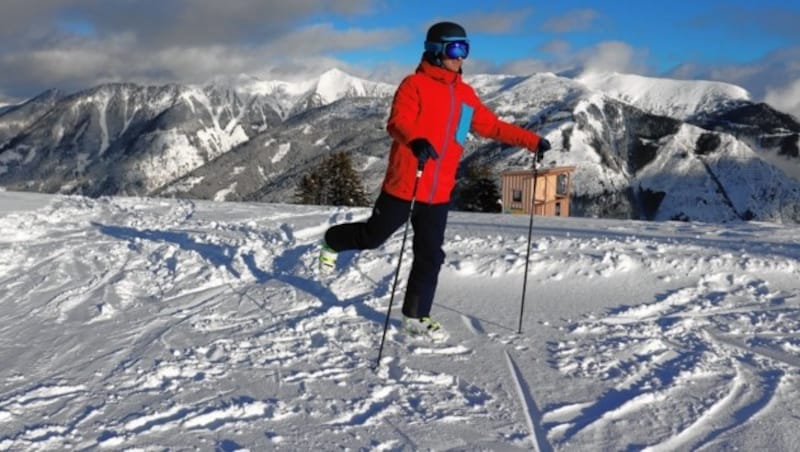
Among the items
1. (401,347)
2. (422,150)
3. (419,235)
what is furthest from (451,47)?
(401,347)

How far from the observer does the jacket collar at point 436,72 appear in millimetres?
4402

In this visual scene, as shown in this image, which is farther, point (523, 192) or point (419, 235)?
point (523, 192)

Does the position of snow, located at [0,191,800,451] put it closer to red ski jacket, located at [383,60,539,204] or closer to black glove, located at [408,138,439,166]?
red ski jacket, located at [383,60,539,204]

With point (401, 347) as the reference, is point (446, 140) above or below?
above

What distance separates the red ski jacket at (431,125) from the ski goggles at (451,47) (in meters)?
0.11

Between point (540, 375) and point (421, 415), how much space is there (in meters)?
0.98

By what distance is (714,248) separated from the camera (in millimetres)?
7105

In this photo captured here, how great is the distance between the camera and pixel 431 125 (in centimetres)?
447

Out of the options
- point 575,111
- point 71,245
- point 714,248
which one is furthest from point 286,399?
point 575,111

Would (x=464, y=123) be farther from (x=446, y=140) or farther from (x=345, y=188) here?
(x=345, y=188)

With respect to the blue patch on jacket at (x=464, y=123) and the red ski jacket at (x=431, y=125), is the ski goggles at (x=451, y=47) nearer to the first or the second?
the red ski jacket at (x=431, y=125)

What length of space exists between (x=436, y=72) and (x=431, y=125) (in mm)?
384

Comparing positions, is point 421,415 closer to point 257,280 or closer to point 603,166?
point 257,280

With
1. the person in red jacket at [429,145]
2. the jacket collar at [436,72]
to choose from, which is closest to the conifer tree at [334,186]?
the person in red jacket at [429,145]
